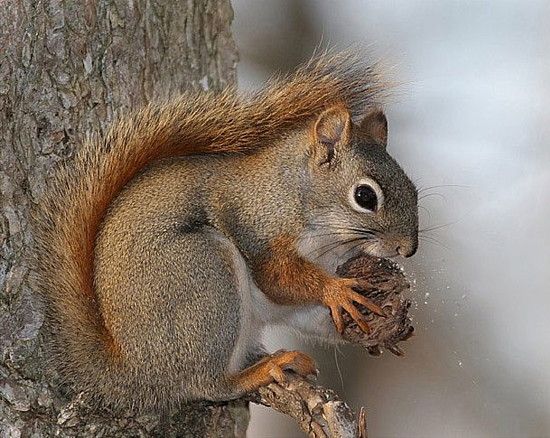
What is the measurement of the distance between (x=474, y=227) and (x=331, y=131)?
28.7 inches

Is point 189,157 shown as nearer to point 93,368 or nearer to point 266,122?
point 266,122

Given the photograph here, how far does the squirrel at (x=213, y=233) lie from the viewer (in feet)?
5.08

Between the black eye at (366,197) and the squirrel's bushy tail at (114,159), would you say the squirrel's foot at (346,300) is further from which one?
the squirrel's bushy tail at (114,159)

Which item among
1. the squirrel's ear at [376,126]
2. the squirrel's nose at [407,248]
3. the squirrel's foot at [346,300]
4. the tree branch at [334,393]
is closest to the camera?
the tree branch at [334,393]

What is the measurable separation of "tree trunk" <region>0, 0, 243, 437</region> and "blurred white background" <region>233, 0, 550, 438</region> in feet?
1.94

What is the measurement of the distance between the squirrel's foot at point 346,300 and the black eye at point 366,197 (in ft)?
0.52

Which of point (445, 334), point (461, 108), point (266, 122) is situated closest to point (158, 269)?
point (266, 122)

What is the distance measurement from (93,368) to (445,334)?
1.06 meters

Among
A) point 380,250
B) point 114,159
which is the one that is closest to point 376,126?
point 380,250

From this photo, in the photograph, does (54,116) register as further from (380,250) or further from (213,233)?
(380,250)

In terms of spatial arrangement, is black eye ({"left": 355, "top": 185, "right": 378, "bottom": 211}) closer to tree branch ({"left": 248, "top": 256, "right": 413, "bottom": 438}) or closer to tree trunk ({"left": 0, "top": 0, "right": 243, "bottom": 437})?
tree branch ({"left": 248, "top": 256, "right": 413, "bottom": 438})

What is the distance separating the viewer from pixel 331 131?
68.6 inches

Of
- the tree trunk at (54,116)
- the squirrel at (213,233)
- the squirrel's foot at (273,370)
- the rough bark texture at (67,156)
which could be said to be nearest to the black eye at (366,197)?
the squirrel at (213,233)

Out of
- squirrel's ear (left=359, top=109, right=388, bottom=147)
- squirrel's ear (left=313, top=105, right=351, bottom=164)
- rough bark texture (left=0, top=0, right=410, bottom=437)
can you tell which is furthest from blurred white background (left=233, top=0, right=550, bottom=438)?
rough bark texture (left=0, top=0, right=410, bottom=437)
